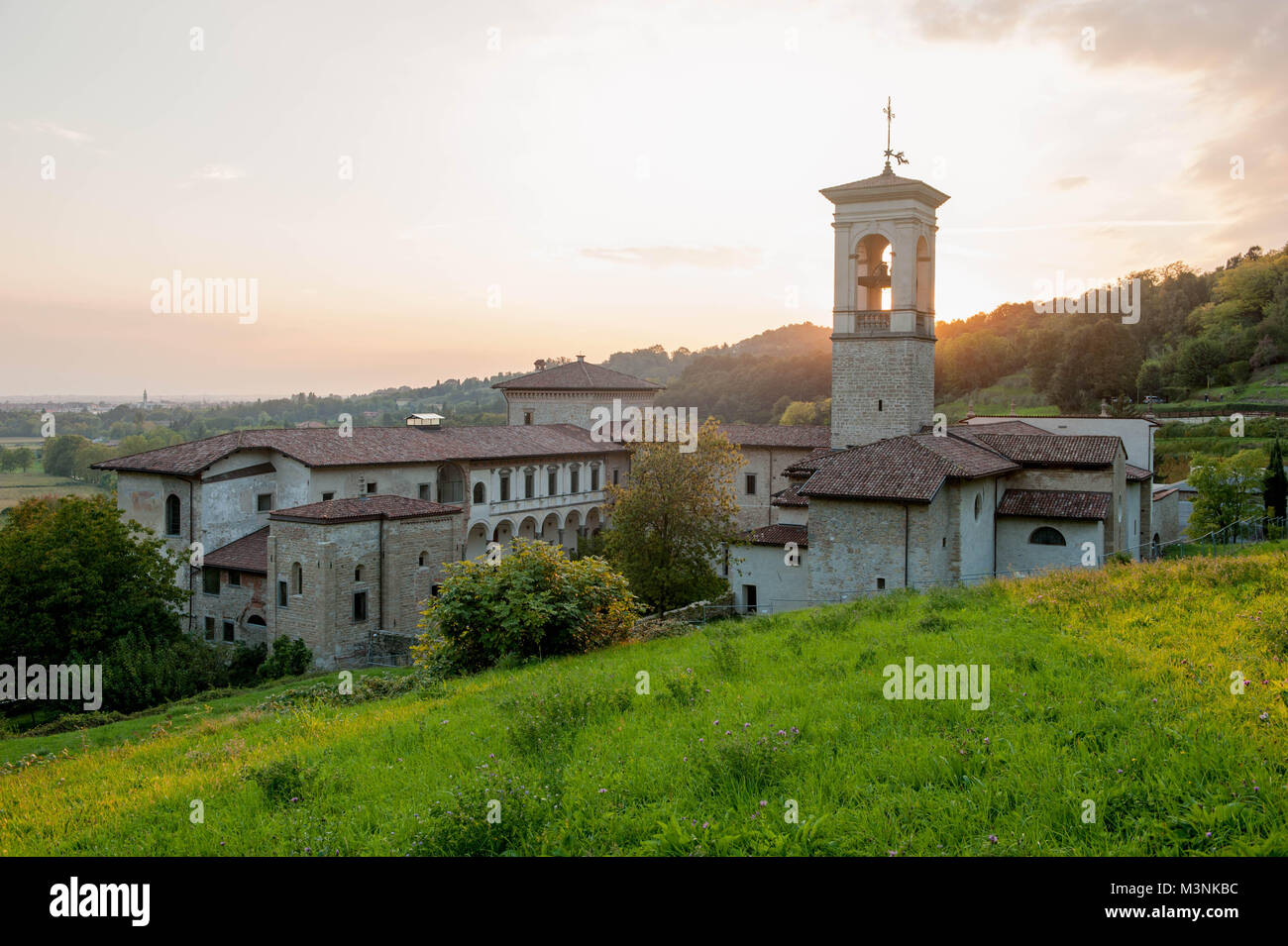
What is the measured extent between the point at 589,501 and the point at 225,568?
2140cm

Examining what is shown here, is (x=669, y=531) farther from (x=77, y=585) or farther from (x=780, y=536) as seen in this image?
(x=77, y=585)

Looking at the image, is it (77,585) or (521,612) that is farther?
(77,585)

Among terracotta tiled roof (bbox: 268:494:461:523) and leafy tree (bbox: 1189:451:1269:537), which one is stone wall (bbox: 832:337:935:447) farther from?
terracotta tiled roof (bbox: 268:494:461:523)

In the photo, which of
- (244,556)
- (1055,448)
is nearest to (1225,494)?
(1055,448)

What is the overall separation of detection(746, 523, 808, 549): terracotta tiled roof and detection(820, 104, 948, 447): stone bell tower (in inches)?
167

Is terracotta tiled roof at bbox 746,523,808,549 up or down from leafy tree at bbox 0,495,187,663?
up

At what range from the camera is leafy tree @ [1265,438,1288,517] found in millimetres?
31031

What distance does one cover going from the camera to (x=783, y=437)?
43906 mm

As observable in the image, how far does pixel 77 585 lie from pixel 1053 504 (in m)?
28.1

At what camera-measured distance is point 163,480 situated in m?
32.6

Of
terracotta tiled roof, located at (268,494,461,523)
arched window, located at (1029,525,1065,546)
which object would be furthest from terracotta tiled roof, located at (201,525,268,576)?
arched window, located at (1029,525,1065,546)

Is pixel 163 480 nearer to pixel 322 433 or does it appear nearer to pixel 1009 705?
pixel 322 433

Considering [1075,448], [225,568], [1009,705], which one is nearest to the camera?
[1009,705]
